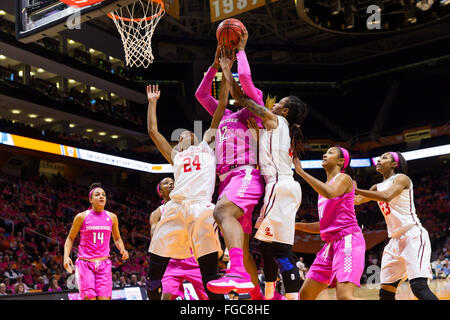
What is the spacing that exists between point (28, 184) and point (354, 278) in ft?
54.0

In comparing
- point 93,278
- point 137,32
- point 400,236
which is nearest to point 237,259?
point 400,236

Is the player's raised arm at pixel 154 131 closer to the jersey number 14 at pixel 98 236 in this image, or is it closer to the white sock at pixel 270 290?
the white sock at pixel 270 290

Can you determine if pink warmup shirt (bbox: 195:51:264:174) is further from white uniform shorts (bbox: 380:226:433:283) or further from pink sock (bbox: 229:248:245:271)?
white uniform shorts (bbox: 380:226:433:283)

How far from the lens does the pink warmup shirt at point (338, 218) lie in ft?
14.2

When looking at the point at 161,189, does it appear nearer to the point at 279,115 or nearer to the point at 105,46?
the point at 279,115

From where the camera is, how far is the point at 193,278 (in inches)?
198

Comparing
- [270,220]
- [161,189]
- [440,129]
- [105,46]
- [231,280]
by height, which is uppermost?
[105,46]

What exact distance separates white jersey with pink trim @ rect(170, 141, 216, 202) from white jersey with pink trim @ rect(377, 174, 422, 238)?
1897 mm

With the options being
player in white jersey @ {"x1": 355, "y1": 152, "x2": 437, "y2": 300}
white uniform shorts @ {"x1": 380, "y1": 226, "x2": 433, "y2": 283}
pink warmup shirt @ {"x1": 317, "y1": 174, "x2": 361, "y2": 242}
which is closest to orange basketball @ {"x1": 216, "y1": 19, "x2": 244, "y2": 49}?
pink warmup shirt @ {"x1": 317, "y1": 174, "x2": 361, "y2": 242}

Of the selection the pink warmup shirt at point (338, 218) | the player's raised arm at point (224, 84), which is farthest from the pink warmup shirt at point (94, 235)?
the pink warmup shirt at point (338, 218)

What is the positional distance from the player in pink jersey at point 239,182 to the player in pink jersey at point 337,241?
42 cm

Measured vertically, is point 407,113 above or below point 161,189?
above

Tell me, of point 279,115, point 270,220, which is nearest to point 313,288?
point 270,220

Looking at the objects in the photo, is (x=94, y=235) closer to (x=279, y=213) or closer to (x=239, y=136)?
(x=239, y=136)
